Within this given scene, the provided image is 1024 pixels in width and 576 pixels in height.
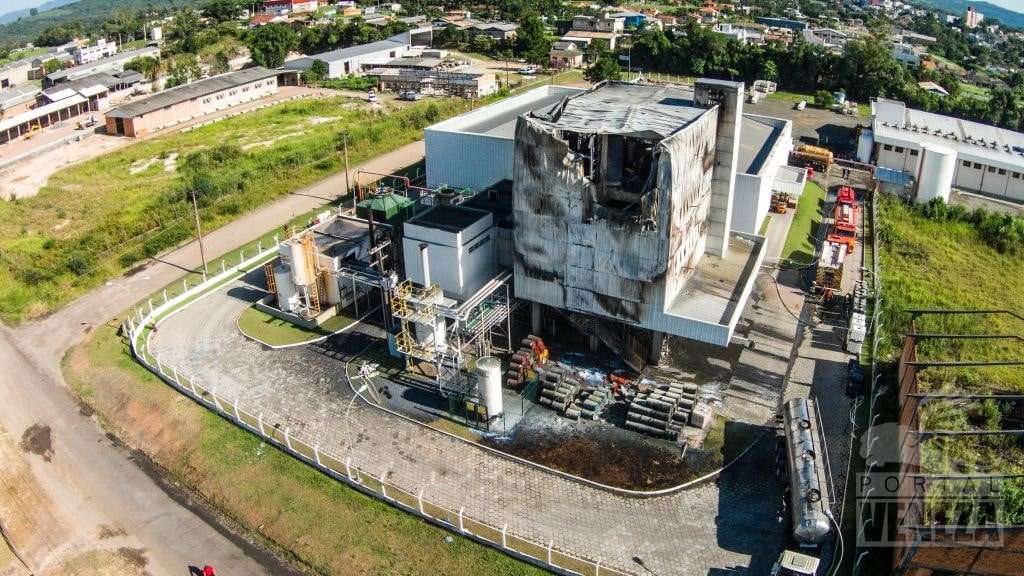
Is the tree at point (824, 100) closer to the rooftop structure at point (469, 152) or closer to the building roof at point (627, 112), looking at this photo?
the rooftop structure at point (469, 152)

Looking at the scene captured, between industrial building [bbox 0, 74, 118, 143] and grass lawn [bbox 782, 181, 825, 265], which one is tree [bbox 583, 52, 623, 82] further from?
industrial building [bbox 0, 74, 118, 143]

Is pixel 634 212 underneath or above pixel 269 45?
underneath

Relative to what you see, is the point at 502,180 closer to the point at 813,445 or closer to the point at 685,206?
the point at 685,206

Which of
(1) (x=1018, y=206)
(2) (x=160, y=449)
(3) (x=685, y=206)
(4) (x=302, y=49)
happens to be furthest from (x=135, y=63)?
(1) (x=1018, y=206)

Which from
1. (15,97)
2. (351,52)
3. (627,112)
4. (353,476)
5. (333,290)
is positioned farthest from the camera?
(351,52)

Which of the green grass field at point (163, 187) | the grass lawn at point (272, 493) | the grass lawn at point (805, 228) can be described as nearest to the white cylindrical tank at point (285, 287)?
the grass lawn at point (272, 493)

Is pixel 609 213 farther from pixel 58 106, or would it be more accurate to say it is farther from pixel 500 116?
pixel 58 106

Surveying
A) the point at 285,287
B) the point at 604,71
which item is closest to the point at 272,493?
the point at 285,287
